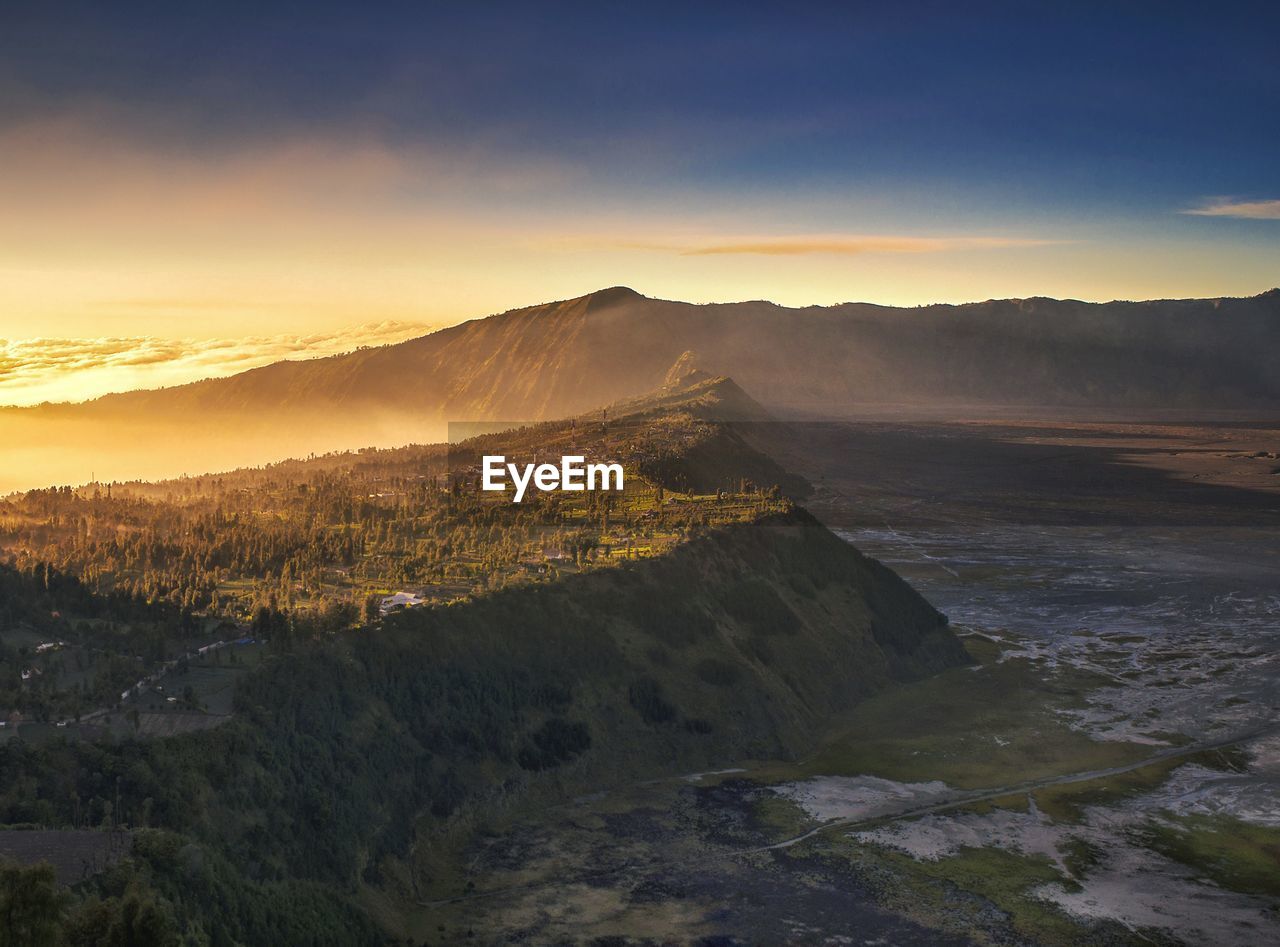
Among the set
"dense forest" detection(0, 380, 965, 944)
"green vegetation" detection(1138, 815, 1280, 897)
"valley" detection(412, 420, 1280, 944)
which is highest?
"dense forest" detection(0, 380, 965, 944)

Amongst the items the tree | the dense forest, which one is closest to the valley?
the dense forest

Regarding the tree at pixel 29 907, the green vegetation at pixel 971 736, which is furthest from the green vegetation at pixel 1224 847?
the tree at pixel 29 907

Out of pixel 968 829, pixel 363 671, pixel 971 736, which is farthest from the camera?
pixel 971 736

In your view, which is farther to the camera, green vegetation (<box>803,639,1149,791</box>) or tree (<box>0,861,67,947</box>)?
green vegetation (<box>803,639,1149,791</box>)

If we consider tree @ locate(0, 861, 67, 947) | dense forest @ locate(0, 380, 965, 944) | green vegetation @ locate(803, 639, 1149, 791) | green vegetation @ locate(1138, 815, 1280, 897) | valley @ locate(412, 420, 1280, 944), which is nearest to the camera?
tree @ locate(0, 861, 67, 947)

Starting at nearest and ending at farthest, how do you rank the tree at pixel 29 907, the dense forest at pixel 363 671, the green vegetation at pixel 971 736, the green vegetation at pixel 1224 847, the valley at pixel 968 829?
1. the tree at pixel 29 907
2. the dense forest at pixel 363 671
3. the valley at pixel 968 829
4. the green vegetation at pixel 1224 847
5. the green vegetation at pixel 971 736

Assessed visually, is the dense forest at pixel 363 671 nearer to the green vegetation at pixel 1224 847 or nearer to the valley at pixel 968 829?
the valley at pixel 968 829

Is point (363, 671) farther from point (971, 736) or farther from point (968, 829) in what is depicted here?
point (971, 736)

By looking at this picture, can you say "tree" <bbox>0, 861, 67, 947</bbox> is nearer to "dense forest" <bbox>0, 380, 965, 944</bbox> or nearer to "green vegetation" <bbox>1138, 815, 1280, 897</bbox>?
"dense forest" <bbox>0, 380, 965, 944</bbox>

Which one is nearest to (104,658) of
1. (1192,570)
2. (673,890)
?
(673,890)

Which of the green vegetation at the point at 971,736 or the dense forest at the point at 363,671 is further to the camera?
the green vegetation at the point at 971,736

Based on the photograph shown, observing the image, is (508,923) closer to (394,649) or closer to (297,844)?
(297,844)

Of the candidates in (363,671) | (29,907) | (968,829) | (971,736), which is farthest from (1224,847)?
(29,907)
